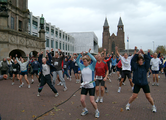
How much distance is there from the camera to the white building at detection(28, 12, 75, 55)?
3411cm

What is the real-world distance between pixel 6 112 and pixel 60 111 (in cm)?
188

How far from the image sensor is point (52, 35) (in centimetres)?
4484

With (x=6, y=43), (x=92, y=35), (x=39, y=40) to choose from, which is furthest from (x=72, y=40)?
(x=6, y=43)

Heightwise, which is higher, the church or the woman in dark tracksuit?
the church

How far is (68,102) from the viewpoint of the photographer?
594cm

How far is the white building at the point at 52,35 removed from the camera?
112 ft

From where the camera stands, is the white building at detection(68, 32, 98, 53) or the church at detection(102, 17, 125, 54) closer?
the white building at detection(68, 32, 98, 53)

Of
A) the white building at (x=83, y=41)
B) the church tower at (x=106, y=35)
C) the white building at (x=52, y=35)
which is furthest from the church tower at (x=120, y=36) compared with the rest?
the white building at (x=52, y=35)

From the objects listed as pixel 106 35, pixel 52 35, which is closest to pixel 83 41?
pixel 52 35

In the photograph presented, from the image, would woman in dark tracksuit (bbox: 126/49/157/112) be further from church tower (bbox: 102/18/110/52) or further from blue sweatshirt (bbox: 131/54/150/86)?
church tower (bbox: 102/18/110/52)

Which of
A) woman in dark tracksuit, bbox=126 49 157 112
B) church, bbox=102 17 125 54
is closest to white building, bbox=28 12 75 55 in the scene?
woman in dark tracksuit, bbox=126 49 157 112

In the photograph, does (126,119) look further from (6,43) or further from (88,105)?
(6,43)

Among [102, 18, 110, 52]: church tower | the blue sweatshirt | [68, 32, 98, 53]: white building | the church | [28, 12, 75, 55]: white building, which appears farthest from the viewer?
[102, 18, 110, 52]: church tower

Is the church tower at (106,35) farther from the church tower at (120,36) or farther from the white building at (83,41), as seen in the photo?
the white building at (83,41)
